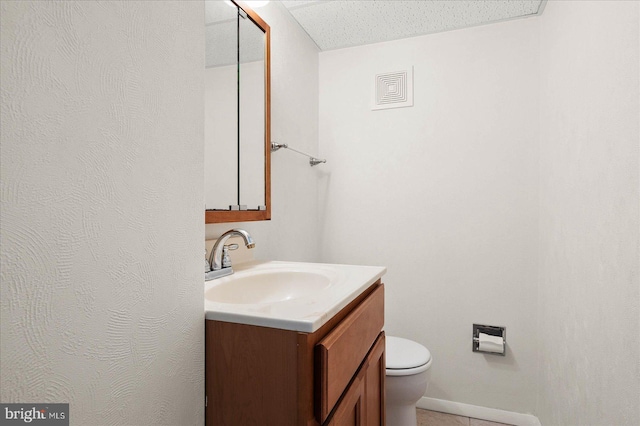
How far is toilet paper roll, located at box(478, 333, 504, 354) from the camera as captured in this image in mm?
1875

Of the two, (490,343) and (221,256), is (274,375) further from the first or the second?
(490,343)

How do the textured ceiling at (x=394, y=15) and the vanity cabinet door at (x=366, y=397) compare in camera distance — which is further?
the textured ceiling at (x=394, y=15)

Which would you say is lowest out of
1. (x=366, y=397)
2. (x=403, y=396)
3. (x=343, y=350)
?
(x=403, y=396)

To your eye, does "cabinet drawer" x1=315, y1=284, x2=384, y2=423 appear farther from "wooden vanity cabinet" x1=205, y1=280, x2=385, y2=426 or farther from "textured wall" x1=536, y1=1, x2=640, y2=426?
"textured wall" x1=536, y1=1, x2=640, y2=426

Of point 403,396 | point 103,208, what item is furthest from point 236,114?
point 403,396

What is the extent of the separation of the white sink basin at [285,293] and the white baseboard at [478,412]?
4.01 feet

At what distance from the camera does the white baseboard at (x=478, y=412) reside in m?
1.87

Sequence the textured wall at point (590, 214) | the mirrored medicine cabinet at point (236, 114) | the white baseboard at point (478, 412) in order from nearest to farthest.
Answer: the textured wall at point (590, 214), the mirrored medicine cabinet at point (236, 114), the white baseboard at point (478, 412)

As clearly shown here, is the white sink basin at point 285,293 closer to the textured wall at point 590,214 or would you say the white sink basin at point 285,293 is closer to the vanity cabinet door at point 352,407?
the vanity cabinet door at point 352,407

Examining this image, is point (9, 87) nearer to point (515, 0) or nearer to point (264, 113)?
point (264, 113)

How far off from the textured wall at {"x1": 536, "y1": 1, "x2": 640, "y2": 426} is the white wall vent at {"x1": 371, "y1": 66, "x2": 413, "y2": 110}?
2.16ft

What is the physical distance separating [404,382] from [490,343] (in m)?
0.62

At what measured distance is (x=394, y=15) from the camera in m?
1.84

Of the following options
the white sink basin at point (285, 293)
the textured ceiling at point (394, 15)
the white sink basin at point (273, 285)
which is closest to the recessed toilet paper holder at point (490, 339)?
the white sink basin at point (285, 293)
